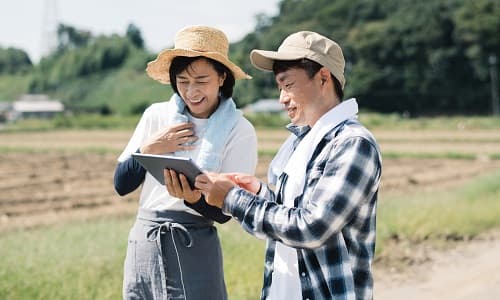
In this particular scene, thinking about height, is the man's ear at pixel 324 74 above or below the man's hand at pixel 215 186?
above

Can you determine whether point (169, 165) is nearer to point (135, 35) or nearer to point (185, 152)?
point (185, 152)

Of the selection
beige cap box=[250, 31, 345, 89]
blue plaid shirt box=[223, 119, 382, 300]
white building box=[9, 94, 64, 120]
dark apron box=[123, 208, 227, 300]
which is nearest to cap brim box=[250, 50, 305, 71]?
beige cap box=[250, 31, 345, 89]

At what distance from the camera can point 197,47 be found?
2664mm

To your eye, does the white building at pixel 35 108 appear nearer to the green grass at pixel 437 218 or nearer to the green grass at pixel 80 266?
the green grass at pixel 437 218

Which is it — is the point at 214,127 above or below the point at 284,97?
below

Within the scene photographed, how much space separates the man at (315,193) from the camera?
201 cm

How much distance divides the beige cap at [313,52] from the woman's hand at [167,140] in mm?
508

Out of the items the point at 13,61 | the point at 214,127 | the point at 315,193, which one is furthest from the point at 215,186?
the point at 13,61

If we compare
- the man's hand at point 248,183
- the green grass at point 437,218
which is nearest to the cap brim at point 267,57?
the man's hand at point 248,183

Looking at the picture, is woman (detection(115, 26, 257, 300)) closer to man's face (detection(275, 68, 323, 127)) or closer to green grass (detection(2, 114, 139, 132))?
man's face (detection(275, 68, 323, 127))

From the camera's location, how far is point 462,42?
59406 millimetres

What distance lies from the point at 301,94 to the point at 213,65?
59 centimetres

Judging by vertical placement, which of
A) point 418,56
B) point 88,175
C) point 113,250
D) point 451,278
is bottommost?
point 88,175

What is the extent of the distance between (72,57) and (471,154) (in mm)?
83857
